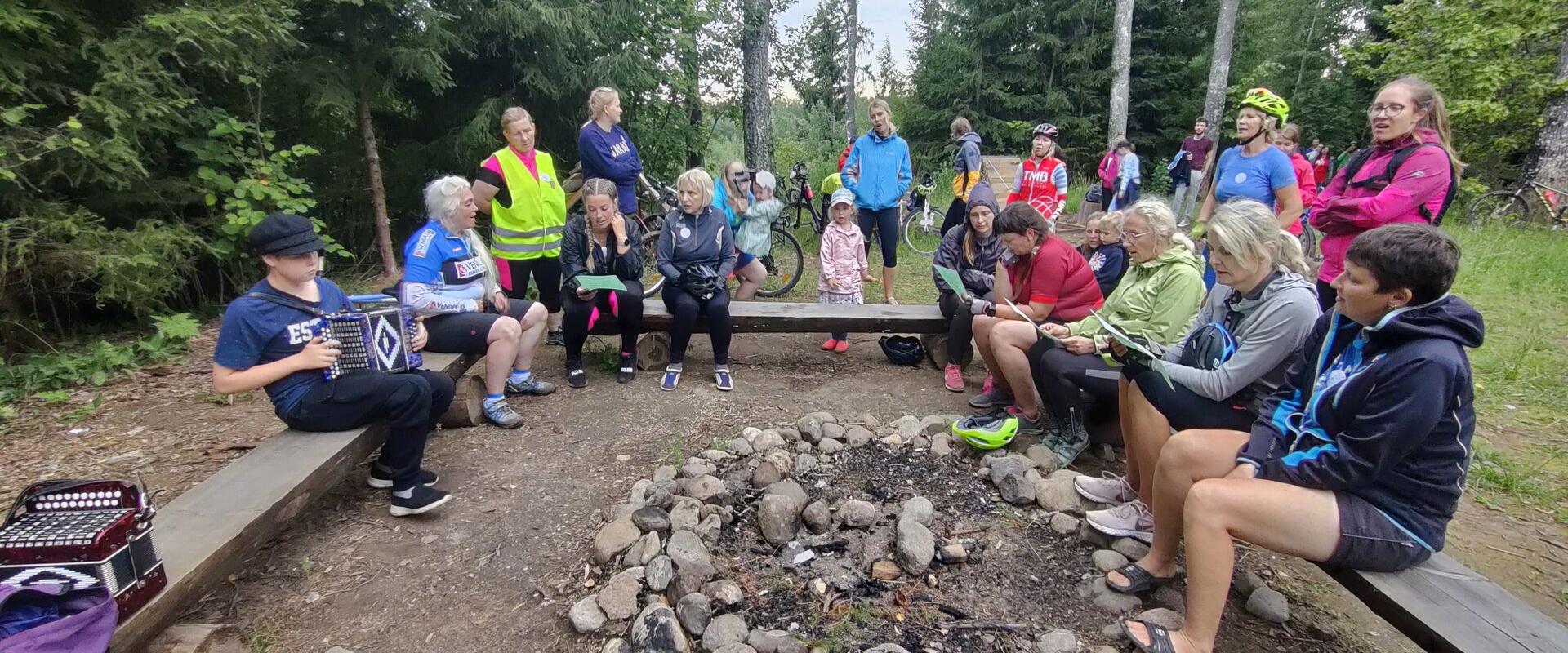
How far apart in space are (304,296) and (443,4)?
4.51 metres

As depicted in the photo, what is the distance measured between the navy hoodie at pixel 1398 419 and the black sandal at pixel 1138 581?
0.58 meters

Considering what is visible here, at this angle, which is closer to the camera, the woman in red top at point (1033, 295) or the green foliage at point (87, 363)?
the woman in red top at point (1033, 295)

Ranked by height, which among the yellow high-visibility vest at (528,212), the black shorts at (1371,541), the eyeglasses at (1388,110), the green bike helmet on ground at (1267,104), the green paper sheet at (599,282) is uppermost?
the green bike helmet on ground at (1267,104)

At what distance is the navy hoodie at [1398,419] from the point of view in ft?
5.83

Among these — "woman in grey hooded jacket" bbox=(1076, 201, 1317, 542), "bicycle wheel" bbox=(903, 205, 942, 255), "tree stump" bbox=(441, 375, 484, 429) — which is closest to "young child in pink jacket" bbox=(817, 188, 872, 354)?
"tree stump" bbox=(441, 375, 484, 429)

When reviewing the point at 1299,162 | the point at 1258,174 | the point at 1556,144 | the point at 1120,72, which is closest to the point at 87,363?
the point at 1258,174

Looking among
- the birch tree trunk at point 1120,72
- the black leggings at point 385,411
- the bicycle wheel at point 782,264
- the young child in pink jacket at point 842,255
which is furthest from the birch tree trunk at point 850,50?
the black leggings at point 385,411

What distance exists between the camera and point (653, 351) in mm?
4910

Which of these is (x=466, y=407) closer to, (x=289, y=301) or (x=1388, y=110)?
(x=289, y=301)

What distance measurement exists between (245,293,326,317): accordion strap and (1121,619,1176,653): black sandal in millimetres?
3087

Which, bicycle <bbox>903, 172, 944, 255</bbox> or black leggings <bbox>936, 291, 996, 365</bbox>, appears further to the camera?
bicycle <bbox>903, 172, 944, 255</bbox>

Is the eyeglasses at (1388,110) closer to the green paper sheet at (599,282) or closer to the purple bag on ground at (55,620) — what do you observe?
the green paper sheet at (599,282)

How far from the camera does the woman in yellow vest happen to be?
4.41 metres

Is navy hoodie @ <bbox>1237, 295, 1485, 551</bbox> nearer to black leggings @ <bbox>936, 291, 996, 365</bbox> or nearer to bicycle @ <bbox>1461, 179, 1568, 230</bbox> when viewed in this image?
black leggings @ <bbox>936, 291, 996, 365</bbox>
